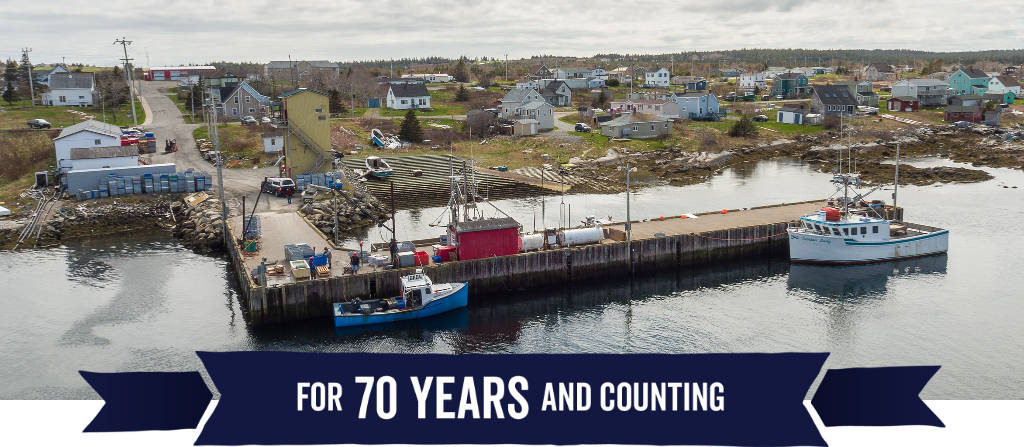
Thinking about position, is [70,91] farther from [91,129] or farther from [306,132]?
[306,132]

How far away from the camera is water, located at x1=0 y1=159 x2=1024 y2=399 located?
113ft

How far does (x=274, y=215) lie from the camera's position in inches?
2191

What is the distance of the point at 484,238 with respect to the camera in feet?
144

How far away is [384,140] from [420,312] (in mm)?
51960

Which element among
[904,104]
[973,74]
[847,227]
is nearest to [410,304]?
[847,227]

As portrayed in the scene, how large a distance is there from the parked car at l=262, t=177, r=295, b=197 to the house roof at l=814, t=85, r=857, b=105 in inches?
3585

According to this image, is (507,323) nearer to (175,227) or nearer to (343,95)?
(175,227)

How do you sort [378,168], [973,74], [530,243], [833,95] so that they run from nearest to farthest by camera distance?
[530,243] < [378,168] < [833,95] < [973,74]

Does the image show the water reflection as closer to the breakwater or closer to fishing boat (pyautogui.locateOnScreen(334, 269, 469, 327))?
the breakwater

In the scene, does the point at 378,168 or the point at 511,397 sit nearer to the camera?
the point at 511,397

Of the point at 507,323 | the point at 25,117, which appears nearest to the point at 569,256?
the point at 507,323

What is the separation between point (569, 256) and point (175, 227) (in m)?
31.9

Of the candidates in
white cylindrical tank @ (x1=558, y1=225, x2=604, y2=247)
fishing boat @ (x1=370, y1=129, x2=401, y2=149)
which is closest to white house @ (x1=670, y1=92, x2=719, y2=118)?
fishing boat @ (x1=370, y1=129, x2=401, y2=149)

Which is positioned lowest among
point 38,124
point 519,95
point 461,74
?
point 38,124
